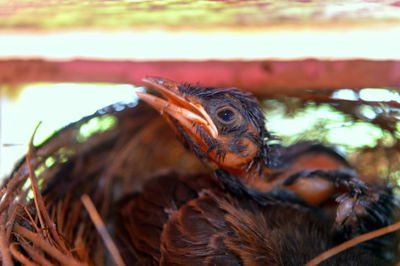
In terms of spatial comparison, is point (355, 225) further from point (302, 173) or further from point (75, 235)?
point (75, 235)

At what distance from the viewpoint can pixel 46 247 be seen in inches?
18.5

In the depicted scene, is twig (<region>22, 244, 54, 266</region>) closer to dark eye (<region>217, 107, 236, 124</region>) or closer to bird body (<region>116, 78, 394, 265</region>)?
bird body (<region>116, 78, 394, 265</region>)

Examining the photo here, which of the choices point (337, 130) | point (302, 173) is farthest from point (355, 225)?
point (337, 130)

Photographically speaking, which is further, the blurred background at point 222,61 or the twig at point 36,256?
the blurred background at point 222,61

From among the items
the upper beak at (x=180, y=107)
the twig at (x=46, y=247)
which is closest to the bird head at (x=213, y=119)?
the upper beak at (x=180, y=107)

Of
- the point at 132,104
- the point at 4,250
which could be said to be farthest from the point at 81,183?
the point at 4,250

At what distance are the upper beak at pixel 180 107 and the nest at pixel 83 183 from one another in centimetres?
19

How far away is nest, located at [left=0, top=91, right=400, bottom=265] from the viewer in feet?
1.72

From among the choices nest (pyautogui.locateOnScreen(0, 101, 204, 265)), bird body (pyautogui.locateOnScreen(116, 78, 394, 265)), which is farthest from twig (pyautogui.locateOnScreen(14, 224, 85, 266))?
bird body (pyautogui.locateOnScreen(116, 78, 394, 265))

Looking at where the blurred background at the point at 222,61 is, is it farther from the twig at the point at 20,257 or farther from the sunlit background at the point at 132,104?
the twig at the point at 20,257

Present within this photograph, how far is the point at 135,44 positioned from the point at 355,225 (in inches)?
24.3

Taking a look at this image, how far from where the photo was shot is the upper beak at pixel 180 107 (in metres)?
0.56

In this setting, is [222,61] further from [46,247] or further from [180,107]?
[46,247]

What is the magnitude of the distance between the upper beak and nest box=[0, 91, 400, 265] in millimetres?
186
